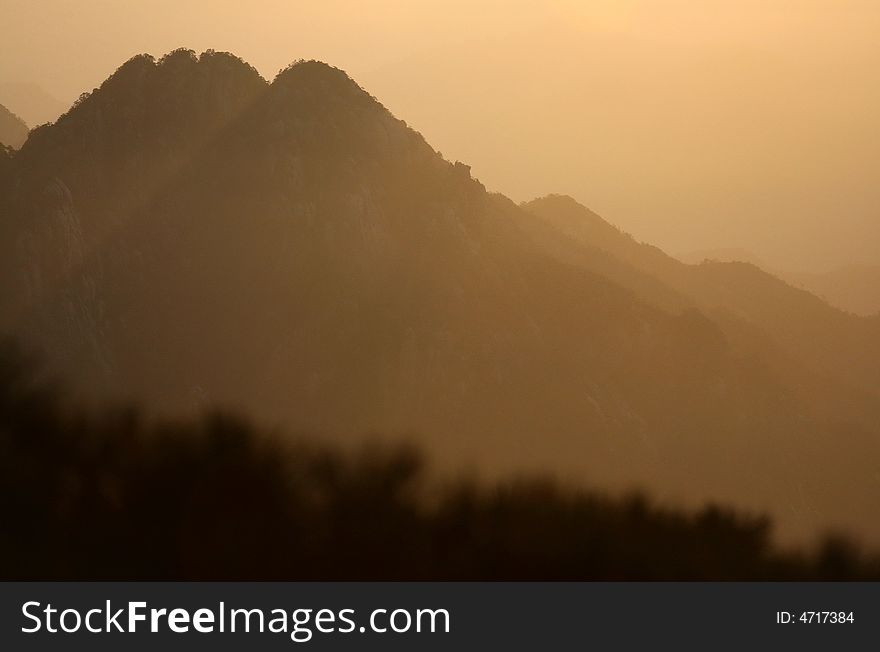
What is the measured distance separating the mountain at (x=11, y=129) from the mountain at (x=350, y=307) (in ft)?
375

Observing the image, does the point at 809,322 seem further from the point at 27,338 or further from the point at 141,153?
the point at 27,338

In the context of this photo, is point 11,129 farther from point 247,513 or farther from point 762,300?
point 247,513

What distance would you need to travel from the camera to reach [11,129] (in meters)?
182

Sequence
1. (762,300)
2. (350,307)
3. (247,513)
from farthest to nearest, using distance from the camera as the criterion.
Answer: (762,300) < (350,307) < (247,513)

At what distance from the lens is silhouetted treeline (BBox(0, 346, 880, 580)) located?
1442 centimetres

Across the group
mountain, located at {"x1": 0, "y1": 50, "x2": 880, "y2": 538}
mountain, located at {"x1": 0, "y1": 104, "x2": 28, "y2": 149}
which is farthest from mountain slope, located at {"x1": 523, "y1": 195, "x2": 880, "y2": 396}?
mountain, located at {"x1": 0, "y1": 104, "x2": 28, "y2": 149}

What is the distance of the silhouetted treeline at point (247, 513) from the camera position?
14.4 metres

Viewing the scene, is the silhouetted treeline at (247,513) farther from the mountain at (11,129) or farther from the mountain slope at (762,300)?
the mountain at (11,129)

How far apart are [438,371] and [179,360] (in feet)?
68.0

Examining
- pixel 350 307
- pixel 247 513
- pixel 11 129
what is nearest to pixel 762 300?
pixel 350 307

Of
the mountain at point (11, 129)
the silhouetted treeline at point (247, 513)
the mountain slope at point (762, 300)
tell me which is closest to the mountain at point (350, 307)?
the mountain slope at point (762, 300)

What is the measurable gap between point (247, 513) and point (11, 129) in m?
194
